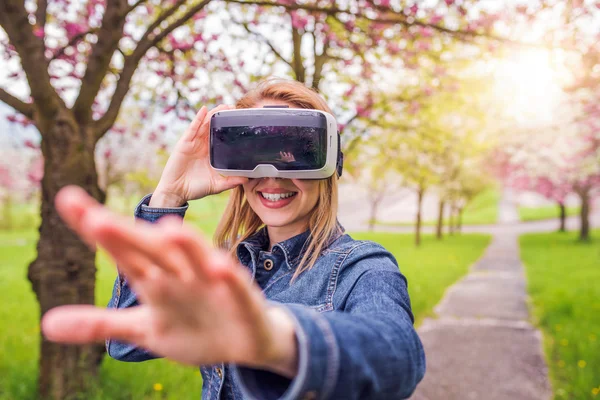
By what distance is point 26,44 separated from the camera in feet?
8.26

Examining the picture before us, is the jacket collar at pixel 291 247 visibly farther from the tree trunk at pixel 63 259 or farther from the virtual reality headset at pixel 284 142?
the tree trunk at pixel 63 259

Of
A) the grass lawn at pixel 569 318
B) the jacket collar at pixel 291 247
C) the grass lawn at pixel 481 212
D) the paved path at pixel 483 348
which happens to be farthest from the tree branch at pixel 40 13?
the grass lawn at pixel 481 212

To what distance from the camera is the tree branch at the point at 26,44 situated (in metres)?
2.46

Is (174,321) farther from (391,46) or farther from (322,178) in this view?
(391,46)

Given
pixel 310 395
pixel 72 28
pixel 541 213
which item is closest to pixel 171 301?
pixel 310 395

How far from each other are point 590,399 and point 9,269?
12063 millimetres

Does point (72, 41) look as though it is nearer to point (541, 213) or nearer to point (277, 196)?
point (277, 196)

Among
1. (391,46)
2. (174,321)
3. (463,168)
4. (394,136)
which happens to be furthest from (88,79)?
(463,168)

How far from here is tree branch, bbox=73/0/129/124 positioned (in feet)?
9.37

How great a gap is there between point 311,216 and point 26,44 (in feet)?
6.70

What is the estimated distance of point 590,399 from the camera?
11.0 feet

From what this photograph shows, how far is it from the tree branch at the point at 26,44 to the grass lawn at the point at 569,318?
4.27 meters

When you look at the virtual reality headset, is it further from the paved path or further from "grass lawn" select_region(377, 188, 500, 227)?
"grass lawn" select_region(377, 188, 500, 227)

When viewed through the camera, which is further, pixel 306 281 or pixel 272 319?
pixel 306 281
